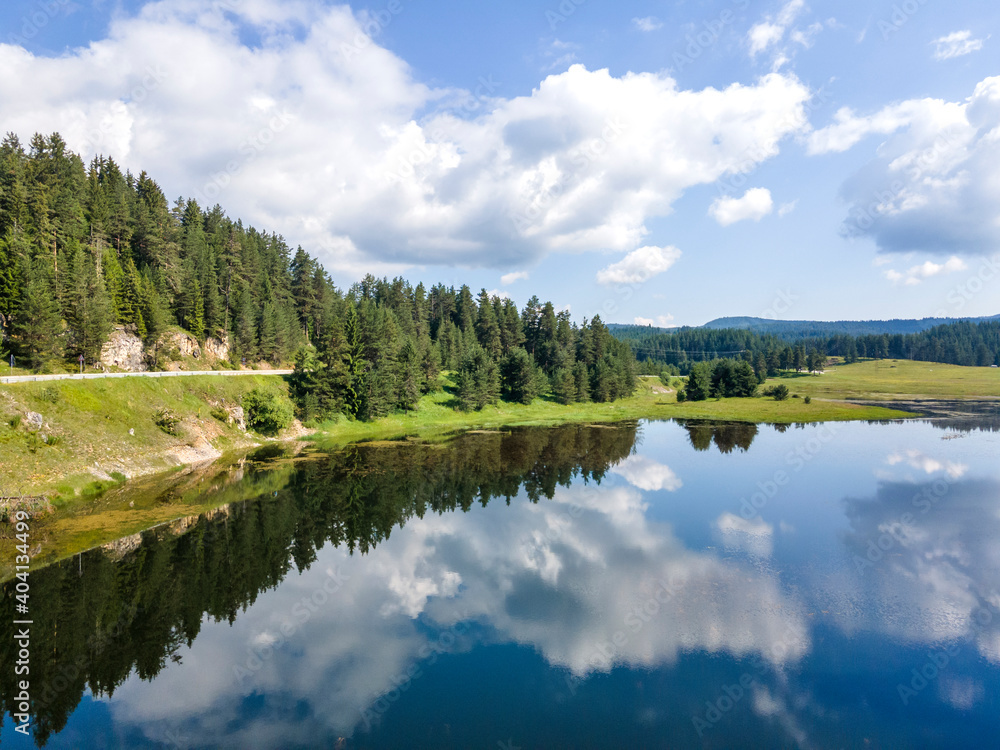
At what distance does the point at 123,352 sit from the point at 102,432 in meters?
31.8

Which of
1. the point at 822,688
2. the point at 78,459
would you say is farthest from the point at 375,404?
the point at 822,688

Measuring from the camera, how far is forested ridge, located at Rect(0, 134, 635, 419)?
2450 inches

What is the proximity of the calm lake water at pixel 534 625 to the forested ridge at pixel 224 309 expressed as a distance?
4287 cm

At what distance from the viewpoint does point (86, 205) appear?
274ft

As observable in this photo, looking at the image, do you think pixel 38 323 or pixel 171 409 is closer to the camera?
pixel 171 409

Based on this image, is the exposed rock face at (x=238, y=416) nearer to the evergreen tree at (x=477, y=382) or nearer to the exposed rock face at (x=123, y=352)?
the exposed rock face at (x=123, y=352)

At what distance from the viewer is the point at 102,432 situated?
147ft

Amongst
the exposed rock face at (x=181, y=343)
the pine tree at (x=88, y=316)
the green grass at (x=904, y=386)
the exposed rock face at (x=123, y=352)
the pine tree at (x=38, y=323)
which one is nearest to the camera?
the pine tree at (x=38, y=323)

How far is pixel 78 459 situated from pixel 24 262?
119ft

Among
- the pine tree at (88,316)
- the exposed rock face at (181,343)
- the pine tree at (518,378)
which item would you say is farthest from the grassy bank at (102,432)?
the pine tree at (518,378)

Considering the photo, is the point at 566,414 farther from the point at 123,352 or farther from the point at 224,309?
the point at 123,352

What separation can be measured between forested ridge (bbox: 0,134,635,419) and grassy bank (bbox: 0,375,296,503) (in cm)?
1429

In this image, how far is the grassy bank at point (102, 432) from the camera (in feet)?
119

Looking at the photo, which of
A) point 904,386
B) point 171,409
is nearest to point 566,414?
point 171,409
